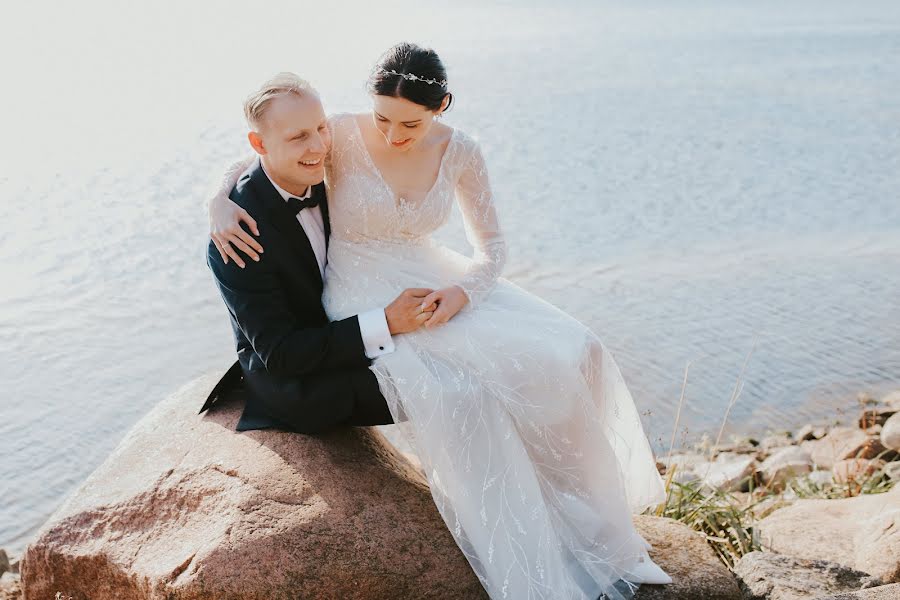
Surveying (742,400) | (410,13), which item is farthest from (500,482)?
(410,13)

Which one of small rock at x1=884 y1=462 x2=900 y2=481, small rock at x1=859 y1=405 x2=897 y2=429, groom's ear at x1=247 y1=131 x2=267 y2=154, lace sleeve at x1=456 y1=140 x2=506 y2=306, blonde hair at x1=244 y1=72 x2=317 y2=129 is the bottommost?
small rock at x1=859 y1=405 x2=897 y2=429

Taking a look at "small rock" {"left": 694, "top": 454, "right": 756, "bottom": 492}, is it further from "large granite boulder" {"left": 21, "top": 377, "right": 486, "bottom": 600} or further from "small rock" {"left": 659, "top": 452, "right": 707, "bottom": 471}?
"large granite boulder" {"left": 21, "top": 377, "right": 486, "bottom": 600}

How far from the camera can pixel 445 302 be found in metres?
3.71

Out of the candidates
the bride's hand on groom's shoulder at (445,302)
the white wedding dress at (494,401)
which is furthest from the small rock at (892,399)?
the bride's hand on groom's shoulder at (445,302)

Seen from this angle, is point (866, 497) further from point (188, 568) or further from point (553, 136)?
point (553, 136)

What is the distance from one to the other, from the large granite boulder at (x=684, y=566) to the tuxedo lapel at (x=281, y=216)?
5.74ft

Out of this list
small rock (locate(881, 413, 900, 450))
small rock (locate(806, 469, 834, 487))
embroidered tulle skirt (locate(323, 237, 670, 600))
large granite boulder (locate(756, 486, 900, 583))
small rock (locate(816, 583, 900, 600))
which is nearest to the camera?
small rock (locate(816, 583, 900, 600))

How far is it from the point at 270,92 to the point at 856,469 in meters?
4.39

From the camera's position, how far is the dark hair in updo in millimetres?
3637

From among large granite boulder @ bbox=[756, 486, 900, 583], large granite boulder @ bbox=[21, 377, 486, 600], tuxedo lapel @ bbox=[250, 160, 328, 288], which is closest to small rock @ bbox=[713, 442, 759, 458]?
large granite boulder @ bbox=[756, 486, 900, 583]

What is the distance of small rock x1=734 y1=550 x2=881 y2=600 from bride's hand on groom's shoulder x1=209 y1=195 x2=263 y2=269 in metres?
2.26

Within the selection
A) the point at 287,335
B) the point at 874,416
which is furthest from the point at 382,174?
the point at 874,416

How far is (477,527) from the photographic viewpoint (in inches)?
138

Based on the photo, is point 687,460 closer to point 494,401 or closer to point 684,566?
point 684,566
